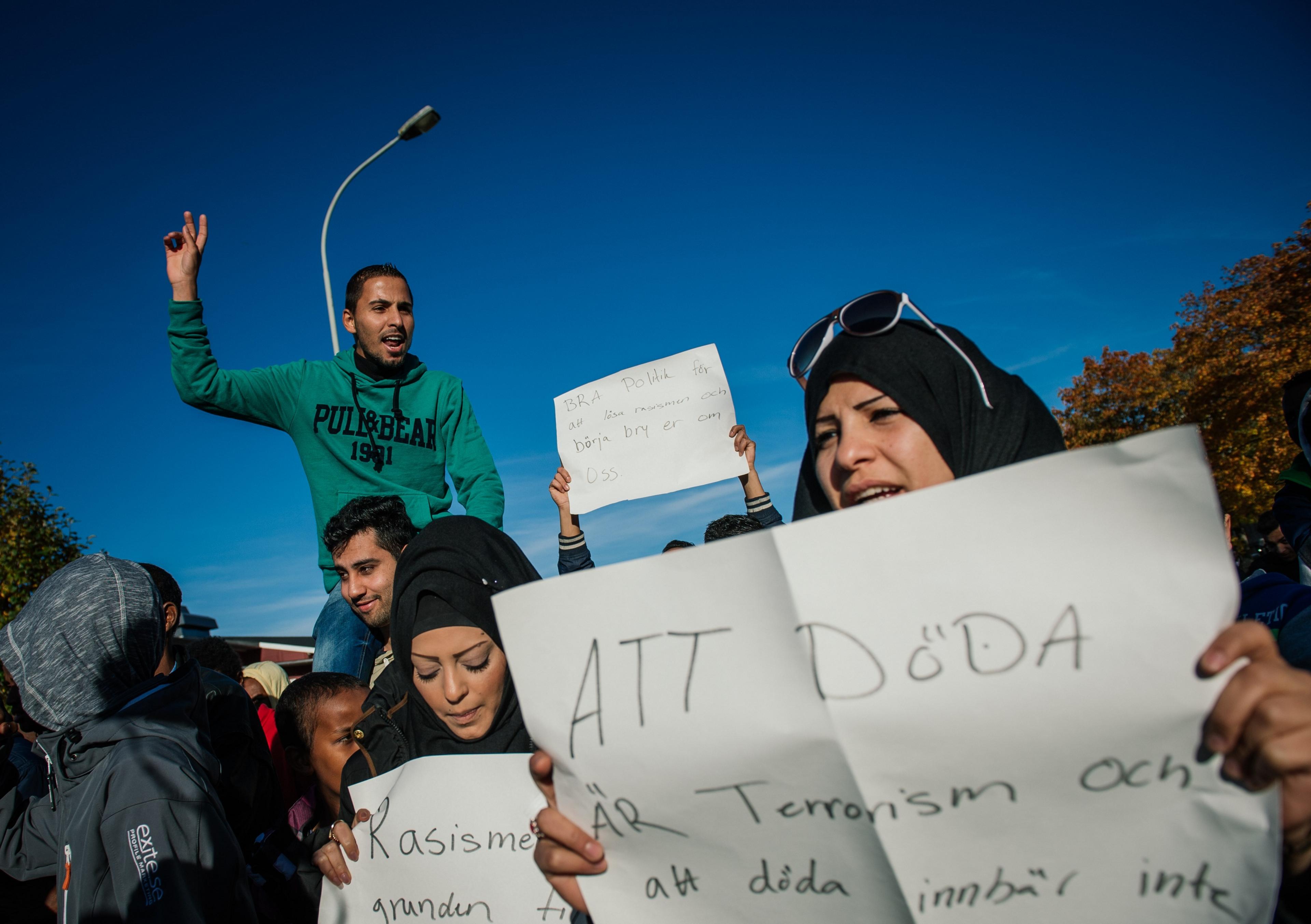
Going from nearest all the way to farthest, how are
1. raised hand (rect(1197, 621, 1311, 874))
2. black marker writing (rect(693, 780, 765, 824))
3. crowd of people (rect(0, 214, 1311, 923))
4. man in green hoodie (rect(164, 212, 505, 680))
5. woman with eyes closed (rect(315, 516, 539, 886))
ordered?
1. raised hand (rect(1197, 621, 1311, 874))
2. black marker writing (rect(693, 780, 765, 824))
3. crowd of people (rect(0, 214, 1311, 923))
4. woman with eyes closed (rect(315, 516, 539, 886))
5. man in green hoodie (rect(164, 212, 505, 680))

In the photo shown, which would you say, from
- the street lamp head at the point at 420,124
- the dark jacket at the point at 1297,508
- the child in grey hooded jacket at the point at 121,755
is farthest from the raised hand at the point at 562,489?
the street lamp head at the point at 420,124

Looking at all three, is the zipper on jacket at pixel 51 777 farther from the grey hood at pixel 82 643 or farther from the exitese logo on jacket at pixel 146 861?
the exitese logo on jacket at pixel 146 861

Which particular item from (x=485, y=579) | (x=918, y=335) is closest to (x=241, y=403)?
(x=485, y=579)

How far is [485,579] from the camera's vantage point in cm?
233

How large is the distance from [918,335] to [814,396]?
29 cm

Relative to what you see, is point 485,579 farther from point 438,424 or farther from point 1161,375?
point 1161,375

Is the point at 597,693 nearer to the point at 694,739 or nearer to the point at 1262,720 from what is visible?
the point at 694,739

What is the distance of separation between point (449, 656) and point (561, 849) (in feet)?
2.88

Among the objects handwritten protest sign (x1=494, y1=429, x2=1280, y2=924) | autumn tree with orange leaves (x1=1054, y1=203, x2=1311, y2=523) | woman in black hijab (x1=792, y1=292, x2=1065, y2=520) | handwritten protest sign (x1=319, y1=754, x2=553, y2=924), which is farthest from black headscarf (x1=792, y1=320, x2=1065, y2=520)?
autumn tree with orange leaves (x1=1054, y1=203, x2=1311, y2=523)

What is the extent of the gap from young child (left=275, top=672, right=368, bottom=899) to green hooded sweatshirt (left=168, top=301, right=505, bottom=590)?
57cm

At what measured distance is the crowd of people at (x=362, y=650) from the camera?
1678 millimetres

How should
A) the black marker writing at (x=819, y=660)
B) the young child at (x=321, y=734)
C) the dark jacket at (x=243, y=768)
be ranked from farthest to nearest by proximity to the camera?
the young child at (x=321, y=734) → the dark jacket at (x=243, y=768) → the black marker writing at (x=819, y=660)

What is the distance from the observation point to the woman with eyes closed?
2.23 m

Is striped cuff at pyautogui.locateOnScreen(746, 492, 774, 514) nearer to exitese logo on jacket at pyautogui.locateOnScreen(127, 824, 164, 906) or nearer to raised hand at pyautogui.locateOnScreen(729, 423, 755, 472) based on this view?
raised hand at pyautogui.locateOnScreen(729, 423, 755, 472)
